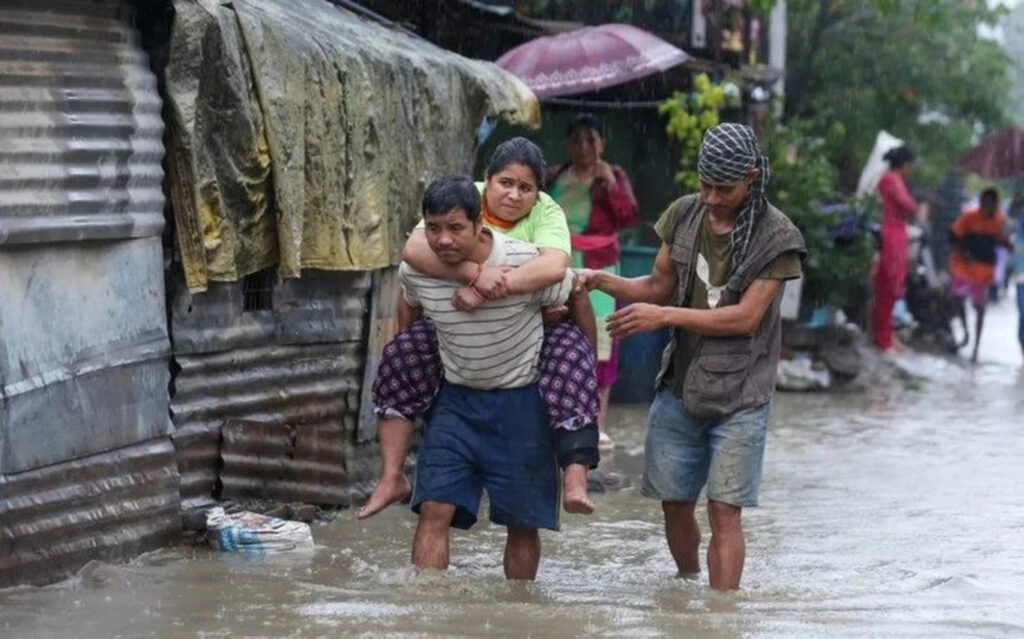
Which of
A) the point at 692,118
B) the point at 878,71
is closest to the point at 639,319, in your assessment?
the point at 692,118

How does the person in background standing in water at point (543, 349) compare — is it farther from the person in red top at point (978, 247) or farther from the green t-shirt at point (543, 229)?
the person in red top at point (978, 247)

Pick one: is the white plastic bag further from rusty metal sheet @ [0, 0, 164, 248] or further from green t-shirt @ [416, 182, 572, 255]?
green t-shirt @ [416, 182, 572, 255]

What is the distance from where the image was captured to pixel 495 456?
20.8 feet

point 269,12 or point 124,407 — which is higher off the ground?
point 269,12

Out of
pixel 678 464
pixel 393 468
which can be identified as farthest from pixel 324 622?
pixel 678 464

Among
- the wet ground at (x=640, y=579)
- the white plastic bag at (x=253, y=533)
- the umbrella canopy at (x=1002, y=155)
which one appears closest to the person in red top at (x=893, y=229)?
the umbrella canopy at (x=1002, y=155)

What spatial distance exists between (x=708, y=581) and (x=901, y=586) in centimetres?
76

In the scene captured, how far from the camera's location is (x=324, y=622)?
579 cm

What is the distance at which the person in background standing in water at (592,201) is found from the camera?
10.4 metres

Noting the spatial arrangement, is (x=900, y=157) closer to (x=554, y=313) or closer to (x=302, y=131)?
(x=302, y=131)

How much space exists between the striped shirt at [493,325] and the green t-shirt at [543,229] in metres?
0.09

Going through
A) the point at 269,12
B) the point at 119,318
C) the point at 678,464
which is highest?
the point at 269,12

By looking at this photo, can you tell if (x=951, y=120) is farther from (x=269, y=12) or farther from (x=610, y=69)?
(x=269, y=12)

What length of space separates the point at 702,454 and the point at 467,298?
1095 millimetres
